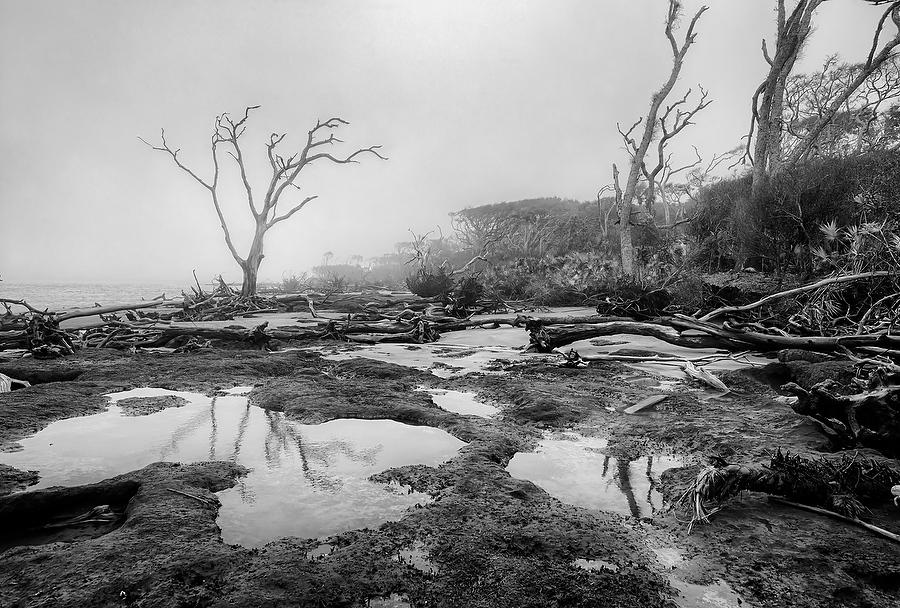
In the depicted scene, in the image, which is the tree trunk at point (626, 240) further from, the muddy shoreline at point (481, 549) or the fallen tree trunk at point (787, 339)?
the muddy shoreline at point (481, 549)

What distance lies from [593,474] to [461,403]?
156 cm

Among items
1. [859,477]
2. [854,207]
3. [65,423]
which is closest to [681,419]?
[859,477]

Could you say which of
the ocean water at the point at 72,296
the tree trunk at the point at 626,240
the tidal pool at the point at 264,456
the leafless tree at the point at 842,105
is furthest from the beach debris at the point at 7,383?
the leafless tree at the point at 842,105

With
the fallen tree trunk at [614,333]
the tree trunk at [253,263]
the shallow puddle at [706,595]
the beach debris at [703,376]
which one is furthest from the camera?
the tree trunk at [253,263]

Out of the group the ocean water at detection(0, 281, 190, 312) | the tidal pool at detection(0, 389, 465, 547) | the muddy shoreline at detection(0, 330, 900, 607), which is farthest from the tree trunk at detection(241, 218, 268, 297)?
the muddy shoreline at detection(0, 330, 900, 607)

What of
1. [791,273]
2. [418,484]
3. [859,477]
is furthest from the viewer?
[791,273]

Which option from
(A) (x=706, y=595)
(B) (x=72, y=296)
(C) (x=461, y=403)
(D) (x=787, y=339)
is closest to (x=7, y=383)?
(C) (x=461, y=403)

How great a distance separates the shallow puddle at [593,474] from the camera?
1929 millimetres

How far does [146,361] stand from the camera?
538 cm

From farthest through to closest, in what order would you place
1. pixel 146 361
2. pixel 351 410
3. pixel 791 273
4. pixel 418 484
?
1. pixel 791 273
2. pixel 146 361
3. pixel 351 410
4. pixel 418 484

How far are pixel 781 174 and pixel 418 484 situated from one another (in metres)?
12.6

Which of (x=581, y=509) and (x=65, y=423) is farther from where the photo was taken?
(x=65, y=423)

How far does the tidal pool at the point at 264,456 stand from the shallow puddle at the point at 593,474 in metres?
0.46

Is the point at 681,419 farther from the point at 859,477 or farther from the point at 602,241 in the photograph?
the point at 602,241
